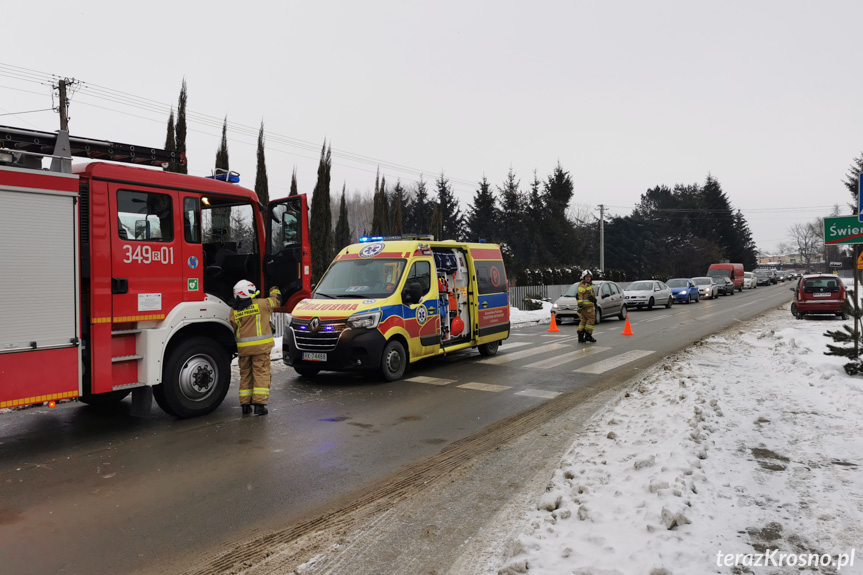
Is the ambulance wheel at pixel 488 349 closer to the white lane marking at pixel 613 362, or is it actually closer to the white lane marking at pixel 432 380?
the white lane marking at pixel 613 362

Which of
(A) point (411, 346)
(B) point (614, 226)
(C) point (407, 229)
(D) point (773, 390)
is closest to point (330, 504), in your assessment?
(A) point (411, 346)

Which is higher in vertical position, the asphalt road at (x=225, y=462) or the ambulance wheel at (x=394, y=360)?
the ambulance wheel at (x=394, y=360)

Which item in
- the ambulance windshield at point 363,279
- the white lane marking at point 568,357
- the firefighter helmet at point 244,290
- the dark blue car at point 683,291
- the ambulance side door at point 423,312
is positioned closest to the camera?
the firefighter helmet at point 244,290

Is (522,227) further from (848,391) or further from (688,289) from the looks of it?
(848,391)

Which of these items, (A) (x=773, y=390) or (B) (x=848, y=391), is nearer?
(B) (x=848, y=391)

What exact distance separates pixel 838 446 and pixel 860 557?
8.59 ft

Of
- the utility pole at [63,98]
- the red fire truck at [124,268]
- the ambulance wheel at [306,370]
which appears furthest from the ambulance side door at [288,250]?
the utility pole at [63,98]

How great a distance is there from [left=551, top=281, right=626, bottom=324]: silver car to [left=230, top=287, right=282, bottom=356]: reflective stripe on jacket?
14473 millimetres

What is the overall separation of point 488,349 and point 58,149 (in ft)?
29.5

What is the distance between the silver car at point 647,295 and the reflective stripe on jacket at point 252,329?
24.0 meters

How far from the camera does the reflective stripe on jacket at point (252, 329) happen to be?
7.44 metres

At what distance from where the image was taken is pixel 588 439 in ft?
20.2

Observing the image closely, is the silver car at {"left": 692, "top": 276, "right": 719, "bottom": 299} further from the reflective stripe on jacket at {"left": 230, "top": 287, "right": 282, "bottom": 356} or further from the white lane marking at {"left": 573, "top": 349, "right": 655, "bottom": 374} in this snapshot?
the reflective stripe on jacket at {"left": 230, "top": 287, "right": 282, "bottom": 356}

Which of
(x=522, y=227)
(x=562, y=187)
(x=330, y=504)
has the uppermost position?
(x=562, y=187)
